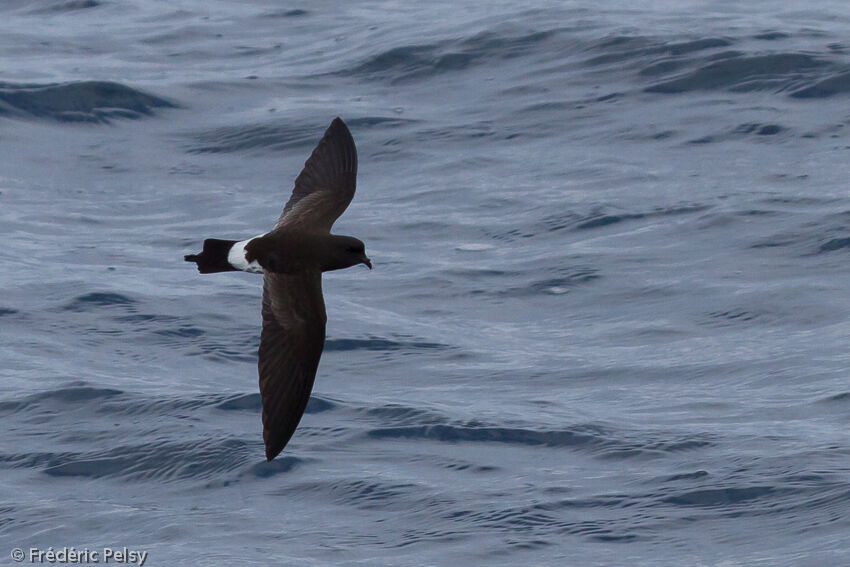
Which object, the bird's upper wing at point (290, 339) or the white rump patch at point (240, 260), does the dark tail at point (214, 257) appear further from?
the bird's upper wing at point (290, 339)

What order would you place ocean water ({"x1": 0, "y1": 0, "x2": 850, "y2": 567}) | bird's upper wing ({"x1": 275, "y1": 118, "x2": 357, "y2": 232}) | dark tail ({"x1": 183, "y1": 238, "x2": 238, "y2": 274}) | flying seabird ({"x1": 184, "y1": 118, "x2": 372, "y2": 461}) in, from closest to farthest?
flying seabird ({"x1": 184, "y1": 118, "x2": 372, "y2": 461})
dark tail ({"x1": 183, "y1": 238, "x2": 238, "y2": 274})
bird's upper wing ({"x1": 275, "y1": 118, "x2": 357, "y2": 232})
ocean water ({"x1": 0, "y1": 0, "x2": 850, "y2": 567})

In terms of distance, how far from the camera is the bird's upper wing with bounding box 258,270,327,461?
743 centimetres

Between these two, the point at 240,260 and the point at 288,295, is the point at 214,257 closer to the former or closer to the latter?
the point at 240,260

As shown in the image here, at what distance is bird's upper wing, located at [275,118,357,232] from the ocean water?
1.53 m

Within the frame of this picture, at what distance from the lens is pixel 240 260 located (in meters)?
7.52

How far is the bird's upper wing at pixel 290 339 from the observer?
7426mm

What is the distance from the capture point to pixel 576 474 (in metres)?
8.90

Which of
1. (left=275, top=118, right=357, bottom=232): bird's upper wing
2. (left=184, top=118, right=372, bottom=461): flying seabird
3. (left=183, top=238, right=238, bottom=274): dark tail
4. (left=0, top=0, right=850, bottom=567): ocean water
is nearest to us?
(left=184, top=118, right=372, bottom=461): flying seabird

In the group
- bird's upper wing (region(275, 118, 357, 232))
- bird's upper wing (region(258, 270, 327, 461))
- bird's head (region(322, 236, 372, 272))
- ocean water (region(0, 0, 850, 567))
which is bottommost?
ocean water (region(0, 0, 850, 567))

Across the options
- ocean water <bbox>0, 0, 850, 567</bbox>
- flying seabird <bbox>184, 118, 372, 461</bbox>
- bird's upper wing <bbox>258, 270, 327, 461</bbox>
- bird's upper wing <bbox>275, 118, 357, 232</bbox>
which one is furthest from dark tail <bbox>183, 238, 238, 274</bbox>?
ocean water <bbox>0, 0, 850, 567</bbox>

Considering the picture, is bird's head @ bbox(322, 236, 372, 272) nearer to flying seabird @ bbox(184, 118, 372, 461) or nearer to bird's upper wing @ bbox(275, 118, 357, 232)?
flying seabird @ bbox(184, 118, 372, 461)

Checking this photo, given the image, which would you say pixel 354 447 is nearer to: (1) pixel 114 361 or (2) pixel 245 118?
(1) pixel 114 361

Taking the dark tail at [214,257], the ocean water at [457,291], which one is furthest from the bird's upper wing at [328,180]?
the ocean water at [457,291]

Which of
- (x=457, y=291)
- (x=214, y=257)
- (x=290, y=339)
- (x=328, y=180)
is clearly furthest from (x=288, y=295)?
(x=457, y=291)
